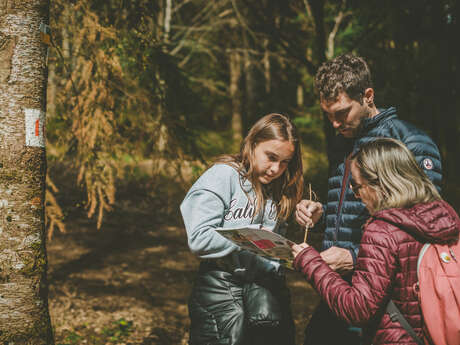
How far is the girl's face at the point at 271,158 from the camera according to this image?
2324mm

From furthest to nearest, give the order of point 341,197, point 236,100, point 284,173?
1. point 236,100
2. point 284,173
3. point 341,197

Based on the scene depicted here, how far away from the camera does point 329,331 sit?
233 centimetres

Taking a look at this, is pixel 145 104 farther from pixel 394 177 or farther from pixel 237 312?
pixel 394 177

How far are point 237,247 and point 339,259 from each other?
1.78ft

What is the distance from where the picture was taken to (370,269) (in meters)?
1.67

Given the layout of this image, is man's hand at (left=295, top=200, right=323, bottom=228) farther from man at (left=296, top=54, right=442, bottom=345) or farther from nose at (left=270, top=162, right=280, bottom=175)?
nose at (left=270, top=162, right=280, bottom=175)

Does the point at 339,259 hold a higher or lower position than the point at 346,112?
lower

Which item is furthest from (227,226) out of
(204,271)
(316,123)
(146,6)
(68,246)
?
(316,123)

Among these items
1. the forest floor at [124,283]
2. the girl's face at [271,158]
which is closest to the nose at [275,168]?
the girl's face at [271,158]

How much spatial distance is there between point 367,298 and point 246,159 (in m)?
1.05

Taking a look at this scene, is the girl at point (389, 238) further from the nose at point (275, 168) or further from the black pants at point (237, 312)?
the nose at point (275, 168)

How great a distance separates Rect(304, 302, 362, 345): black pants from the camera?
2.27m

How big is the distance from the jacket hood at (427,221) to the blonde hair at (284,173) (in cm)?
82

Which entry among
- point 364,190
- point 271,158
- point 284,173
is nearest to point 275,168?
point 271,158
